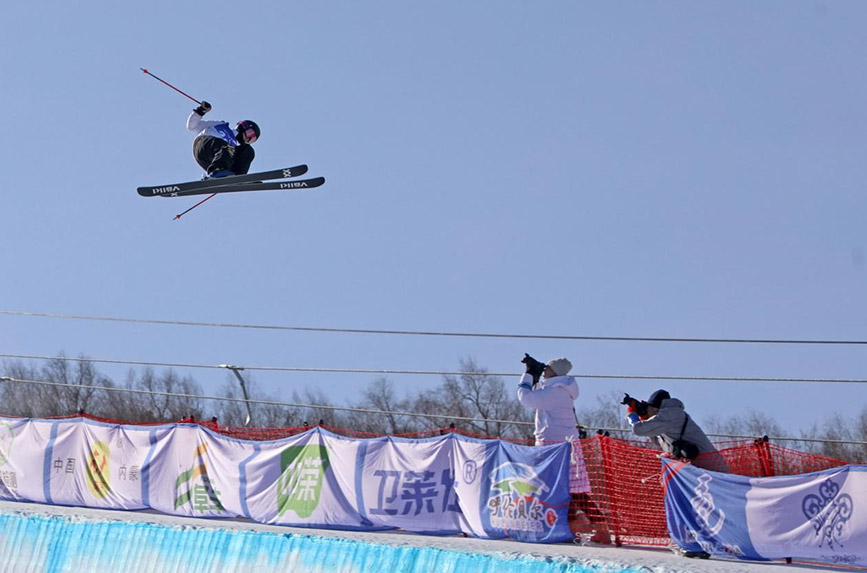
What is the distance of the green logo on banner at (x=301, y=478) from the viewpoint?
11977mm

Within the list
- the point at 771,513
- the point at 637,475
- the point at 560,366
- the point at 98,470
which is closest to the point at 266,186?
the point at 98,470

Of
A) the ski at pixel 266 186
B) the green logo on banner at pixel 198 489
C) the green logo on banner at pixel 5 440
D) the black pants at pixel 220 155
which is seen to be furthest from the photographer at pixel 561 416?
the green logo on banner at pixel 5 440

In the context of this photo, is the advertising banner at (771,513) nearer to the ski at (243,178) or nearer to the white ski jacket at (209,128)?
the ski at (243,178)

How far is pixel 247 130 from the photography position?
1520cm

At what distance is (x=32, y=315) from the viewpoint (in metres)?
22.5

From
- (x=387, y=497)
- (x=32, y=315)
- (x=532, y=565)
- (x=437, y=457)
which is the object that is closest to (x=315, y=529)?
(x=387, y=497)

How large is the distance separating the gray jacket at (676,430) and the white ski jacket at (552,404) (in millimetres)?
1105

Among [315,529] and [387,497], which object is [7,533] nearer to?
[315,529]

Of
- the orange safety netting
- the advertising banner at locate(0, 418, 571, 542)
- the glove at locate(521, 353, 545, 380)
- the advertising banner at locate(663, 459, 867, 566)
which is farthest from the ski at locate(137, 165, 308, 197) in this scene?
the advertising banner at locate(663, 459, 867, 566)

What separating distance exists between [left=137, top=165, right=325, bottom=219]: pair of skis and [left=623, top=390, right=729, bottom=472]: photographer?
23.4 ft

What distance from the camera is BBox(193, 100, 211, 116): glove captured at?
48.3 feet

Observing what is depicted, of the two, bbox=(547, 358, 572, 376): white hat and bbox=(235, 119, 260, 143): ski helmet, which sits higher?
bbox=(235, 119, 260, 143): ski helmet

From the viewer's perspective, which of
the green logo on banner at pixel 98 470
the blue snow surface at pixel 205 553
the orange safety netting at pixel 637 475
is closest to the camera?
the blue snow surface at pixel 205 553

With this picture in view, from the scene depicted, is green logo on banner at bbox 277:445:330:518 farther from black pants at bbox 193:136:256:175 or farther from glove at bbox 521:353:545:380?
black pants at bbox 193:136:256:175
